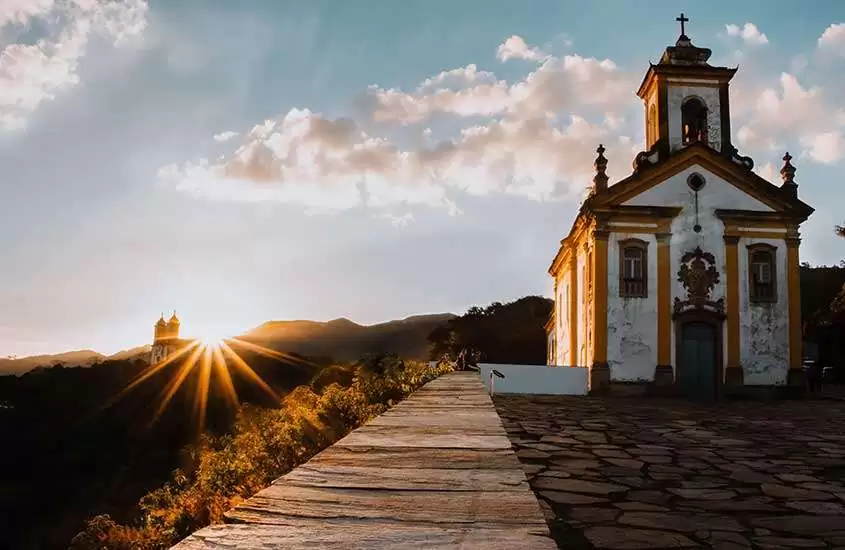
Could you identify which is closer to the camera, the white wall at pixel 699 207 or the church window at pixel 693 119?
the white wall at pixel 699 207

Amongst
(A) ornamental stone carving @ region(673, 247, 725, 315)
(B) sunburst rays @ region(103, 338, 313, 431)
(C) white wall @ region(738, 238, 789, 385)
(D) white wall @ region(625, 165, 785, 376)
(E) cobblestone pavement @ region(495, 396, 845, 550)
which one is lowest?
(B) sunburst rays @ region(103, 338, 313, 431)

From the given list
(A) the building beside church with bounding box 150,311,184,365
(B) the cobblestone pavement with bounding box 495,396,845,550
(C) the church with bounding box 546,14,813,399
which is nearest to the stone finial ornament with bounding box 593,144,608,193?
(C) the church with bounding box 546,14,813,399

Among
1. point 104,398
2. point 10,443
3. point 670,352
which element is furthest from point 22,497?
point 670,352

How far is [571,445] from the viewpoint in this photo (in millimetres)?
6805

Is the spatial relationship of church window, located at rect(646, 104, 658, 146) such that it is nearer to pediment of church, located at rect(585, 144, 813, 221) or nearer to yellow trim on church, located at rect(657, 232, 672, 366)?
pediment of church, located at rect(585, 144, 813, 221)

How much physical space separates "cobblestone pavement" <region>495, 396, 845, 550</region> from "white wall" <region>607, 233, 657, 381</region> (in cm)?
1067

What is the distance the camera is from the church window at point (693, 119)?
2270cm

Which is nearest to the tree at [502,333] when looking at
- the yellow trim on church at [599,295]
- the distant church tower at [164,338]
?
the yellow trim on church at [599,295]

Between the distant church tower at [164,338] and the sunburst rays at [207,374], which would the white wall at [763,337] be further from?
the distant church tower at [164,338]

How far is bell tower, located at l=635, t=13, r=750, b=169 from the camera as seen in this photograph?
22.5 meters

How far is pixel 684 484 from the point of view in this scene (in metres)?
4.71

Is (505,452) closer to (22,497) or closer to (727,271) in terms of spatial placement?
(727,271)

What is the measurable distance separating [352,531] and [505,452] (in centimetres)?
167

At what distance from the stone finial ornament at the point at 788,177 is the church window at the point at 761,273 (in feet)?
6.07
